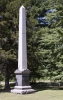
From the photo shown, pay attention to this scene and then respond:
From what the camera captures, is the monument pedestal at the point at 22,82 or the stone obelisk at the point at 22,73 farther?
the stone obelisk at the point at 22,73

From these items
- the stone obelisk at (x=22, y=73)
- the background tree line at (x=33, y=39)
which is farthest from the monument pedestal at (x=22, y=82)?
the background tree line at (x=33, y=39)

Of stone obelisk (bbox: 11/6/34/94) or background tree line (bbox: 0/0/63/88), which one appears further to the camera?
background tree line (bbox: 0/0/63/88)

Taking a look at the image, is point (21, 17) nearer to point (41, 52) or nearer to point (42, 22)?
point (41, 52)

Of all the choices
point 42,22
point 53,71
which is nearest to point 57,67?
point 53,71

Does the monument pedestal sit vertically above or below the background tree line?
below

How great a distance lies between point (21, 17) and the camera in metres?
20.4

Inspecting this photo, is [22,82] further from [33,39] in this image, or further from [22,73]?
[33,39]

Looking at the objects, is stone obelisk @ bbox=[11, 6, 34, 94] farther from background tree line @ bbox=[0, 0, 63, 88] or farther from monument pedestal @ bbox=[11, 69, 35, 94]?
background tree line @ bbox=[0, 0, 63, 88]

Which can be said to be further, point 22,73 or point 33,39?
point 33,39

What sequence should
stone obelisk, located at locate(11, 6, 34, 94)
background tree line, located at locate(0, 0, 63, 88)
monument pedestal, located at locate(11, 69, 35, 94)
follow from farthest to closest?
1. background tree line, located at locate(0, 0, 63, 88)
2. stone obelisk, located at locate(11, 6, 34, 94)
3. monument pedestal, located at locate(11, 69, 35, 94)

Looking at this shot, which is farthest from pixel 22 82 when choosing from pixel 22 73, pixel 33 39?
pixel 33 39

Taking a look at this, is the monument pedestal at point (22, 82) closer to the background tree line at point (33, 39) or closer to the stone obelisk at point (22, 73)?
the stone obelisk at point (22, 73)

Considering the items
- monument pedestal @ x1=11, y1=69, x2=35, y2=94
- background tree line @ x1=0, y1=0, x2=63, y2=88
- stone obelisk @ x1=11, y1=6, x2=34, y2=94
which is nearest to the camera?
monument pedestal @ x1=11, y1=69, x2=35, y2=94

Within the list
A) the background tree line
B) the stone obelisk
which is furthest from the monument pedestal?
the background tree line
